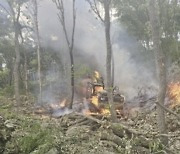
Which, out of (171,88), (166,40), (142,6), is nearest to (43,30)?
(142,6)

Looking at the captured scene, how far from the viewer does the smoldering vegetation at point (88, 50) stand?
29781mm

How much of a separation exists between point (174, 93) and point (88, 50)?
51.4 ft

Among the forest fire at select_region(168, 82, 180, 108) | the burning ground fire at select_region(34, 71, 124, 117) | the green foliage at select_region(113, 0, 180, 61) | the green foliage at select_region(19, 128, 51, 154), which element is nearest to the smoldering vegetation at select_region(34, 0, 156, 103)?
the green foliage at select_region(113, 0, 180, 61)

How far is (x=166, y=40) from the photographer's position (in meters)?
23.5

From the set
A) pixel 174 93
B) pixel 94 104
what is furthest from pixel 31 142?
pixel 174 93

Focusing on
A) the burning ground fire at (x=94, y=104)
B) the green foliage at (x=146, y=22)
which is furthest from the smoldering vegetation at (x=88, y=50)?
the burning ground fire at (x=94, y=104)

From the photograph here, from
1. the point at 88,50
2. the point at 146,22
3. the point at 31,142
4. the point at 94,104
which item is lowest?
the point at 94,104

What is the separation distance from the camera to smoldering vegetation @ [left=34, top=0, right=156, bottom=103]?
1172 inches

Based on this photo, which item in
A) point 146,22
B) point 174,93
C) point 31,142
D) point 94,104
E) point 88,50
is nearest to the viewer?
point 31,142

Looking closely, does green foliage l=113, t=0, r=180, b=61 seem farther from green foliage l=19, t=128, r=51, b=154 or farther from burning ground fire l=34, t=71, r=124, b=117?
green foliage l=19, t=128, r=51, b=154

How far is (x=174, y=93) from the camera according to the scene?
19281 mm

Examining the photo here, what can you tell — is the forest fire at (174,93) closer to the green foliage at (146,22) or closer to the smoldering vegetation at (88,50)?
the green foliage at (146,22)

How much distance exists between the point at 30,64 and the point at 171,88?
58.3ft

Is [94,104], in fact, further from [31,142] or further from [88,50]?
[88,50]
